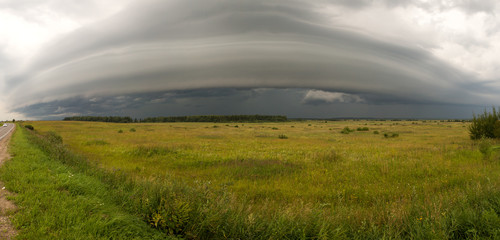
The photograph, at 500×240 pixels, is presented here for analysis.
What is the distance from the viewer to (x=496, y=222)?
206 inches

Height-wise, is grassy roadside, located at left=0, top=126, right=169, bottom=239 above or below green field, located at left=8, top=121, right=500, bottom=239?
above

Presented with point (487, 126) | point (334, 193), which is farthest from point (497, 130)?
point (334, 193)

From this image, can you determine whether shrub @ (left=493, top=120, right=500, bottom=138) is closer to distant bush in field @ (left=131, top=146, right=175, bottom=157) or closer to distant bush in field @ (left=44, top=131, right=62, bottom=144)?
distant bush in field @ (left=131, top=146, right=175, bottom=157)

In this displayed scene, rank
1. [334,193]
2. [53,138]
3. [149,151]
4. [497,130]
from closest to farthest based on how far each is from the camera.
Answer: [334,193]
[149,151]
[497,130]
[53,138]

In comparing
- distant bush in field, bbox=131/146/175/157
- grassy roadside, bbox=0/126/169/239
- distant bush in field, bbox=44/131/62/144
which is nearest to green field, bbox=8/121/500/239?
distant bush in field, bbox=131/146/175/157

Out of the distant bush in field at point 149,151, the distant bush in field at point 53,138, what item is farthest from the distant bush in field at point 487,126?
the distant bush in field at point 53,138

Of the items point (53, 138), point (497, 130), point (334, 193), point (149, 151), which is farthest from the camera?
point (53, 138)

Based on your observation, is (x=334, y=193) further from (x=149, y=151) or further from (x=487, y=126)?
(x=487, y=126)

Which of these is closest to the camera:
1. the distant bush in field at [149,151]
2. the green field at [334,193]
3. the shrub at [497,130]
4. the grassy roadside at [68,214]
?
the grassy roadside at [68,214]

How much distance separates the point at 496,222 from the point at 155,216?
7.67 metres

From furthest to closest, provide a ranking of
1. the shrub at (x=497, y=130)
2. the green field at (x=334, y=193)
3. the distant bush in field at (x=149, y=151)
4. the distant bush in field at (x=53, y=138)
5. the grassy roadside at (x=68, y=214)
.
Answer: the shrub at (x=497, y=130) → the distant bush in field at (x=53, y=138) → the distant bush in field at (x=149, y=151) → the green field at (x=334, y=193) → the grassy roadside at (x=68, y=214)

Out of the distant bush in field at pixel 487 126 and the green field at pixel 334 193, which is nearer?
the green field at pixel 334 193

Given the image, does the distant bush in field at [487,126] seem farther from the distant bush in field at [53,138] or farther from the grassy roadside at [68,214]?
the distant bush in field at [53,138]

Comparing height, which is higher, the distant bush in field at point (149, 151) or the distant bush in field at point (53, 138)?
the distant bush in field at point (53, 138)
